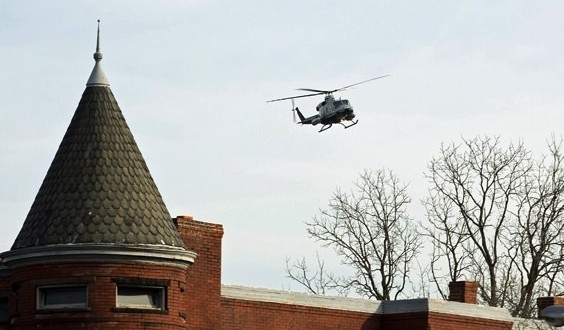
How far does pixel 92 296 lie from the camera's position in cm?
3288

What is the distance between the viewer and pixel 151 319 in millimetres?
33531

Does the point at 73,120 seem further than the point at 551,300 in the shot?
No

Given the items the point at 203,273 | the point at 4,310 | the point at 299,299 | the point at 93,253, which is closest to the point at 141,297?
the point at 93,253

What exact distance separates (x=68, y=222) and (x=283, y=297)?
9.25 metres

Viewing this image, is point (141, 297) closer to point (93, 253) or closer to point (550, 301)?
point (93, 253)

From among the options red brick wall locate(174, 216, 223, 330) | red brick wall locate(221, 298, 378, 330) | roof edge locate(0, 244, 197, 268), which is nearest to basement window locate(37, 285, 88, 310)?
roof edge locate(0, 244, 197, 268)

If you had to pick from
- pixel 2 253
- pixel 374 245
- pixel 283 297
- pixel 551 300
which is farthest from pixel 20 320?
pixel 374 245

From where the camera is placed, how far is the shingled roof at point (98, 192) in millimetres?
33094

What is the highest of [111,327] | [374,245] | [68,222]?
[374,245]

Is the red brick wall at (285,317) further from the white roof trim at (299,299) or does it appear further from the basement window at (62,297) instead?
the basement window at (62,297)

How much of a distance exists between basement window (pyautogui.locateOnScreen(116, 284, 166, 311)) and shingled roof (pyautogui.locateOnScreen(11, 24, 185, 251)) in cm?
110

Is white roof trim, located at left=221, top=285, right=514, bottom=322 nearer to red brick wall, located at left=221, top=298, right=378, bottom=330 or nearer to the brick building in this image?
red brick wall, located at left=221, top=298, right=378, bottom=330

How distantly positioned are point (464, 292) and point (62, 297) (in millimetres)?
17556

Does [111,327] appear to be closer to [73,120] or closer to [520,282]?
[73,120]
